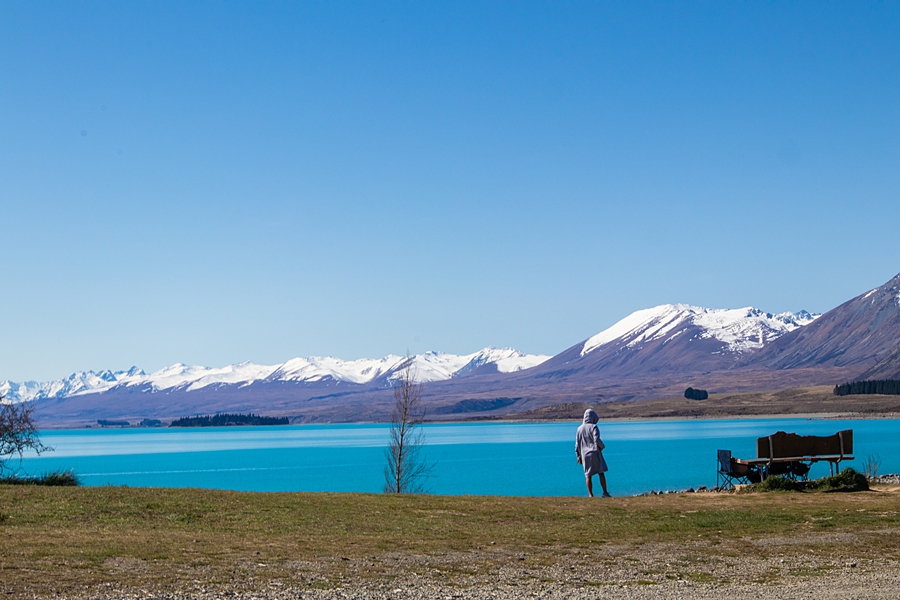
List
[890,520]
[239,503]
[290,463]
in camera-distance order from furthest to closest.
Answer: [290,463], [239,503], [890,520]

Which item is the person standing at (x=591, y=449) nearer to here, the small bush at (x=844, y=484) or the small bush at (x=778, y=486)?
the small bush at (x=778, y=486)

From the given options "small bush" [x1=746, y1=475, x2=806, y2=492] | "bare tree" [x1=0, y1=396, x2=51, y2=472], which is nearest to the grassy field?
"small bush" [x1=746, y1=475, x2=806, y2=492]

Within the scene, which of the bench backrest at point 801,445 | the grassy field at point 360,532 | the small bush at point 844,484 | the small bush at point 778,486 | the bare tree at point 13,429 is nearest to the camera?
the grassy field at point 360,532

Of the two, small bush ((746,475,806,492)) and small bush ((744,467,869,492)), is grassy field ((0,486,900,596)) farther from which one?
small bush ((746,475,806,492))

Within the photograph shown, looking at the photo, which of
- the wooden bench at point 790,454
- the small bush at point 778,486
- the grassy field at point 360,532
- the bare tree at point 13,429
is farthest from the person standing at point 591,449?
the bare tree at point 13,429

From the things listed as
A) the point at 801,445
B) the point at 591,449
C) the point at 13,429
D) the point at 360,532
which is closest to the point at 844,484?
the point at 801,445

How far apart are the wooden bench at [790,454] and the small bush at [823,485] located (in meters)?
3.03

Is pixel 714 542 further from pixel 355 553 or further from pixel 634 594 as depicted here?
pixel 355 553

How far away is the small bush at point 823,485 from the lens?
2425cm

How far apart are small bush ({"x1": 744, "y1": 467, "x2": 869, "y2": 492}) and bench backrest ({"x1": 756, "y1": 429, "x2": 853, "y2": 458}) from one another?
3.33 metres

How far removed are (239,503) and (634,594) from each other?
11.4 m

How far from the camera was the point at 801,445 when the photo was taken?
28422mm

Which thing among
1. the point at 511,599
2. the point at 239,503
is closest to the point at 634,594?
the point at 511,599

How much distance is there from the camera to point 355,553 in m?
14.3
